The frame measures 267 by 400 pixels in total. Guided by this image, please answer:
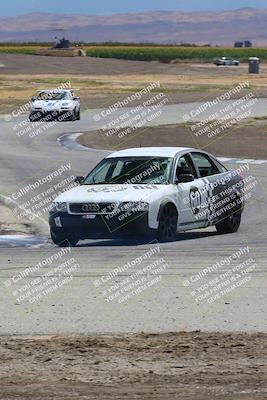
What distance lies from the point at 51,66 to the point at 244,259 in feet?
295

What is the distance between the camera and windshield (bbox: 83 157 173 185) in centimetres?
1595

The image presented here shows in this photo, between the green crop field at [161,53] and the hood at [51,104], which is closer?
the hood at [51,104]

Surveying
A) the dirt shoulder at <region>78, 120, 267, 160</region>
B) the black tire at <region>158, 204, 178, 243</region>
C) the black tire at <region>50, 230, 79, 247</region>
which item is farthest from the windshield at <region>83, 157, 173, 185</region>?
the dirt shoulder at <region>78, 120, 267, 160</region>

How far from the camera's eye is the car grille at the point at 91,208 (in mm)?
15055

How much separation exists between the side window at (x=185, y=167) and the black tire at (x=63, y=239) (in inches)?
76.9

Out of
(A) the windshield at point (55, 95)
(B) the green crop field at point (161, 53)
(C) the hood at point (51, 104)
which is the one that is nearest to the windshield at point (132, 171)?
(C) the hood at point (51, 104)

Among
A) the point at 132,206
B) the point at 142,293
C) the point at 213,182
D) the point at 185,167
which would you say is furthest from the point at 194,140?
the point at 142,293

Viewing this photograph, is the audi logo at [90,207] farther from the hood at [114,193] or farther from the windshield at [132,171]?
the windshield at [132,171]

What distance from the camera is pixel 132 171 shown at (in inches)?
632

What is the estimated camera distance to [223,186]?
17000mm

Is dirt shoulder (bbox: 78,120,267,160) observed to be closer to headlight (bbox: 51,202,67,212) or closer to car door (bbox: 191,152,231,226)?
car door (bbox: 191,152,231,226)

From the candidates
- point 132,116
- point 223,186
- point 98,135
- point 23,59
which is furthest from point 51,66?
point 223,186

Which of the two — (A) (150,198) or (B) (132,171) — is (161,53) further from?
(A) (150,198)

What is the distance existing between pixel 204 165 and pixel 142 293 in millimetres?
6432
